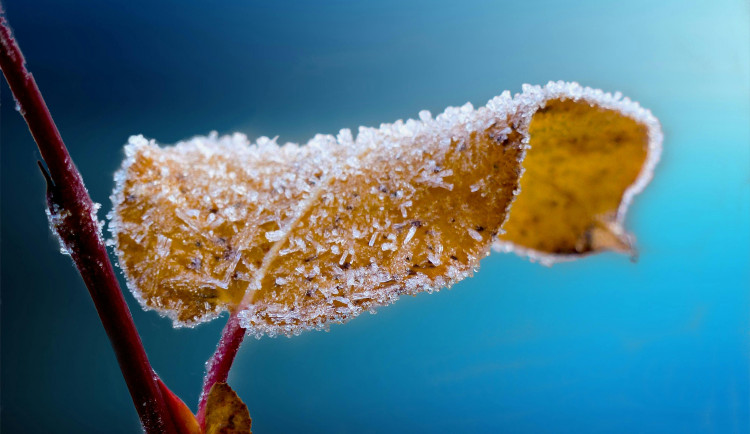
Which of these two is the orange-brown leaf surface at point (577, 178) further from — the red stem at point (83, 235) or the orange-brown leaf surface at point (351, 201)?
the red stem at point (83, 235)

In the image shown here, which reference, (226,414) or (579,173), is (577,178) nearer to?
(579,173)

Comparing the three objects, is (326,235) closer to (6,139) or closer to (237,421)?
(237,421)

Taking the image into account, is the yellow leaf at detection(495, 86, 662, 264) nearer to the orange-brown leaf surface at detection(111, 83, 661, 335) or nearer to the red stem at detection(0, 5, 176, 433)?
the orange-brown leaf surface at detection(111, 83, 661, 335)

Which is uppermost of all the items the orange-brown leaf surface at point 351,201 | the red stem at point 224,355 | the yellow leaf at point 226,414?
the orange-brown leaf surface at point 351,201

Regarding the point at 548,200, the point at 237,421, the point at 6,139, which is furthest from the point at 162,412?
the point at 6,139

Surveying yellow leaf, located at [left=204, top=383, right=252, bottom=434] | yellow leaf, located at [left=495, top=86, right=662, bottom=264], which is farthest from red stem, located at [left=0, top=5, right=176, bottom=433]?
yellow leaf, located at [left=495, top=86, right=662, bottom=264]

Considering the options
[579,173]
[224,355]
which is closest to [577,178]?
[579,173]

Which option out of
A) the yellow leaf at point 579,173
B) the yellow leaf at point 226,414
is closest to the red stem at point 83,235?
the yellow leaf at point 226,414
